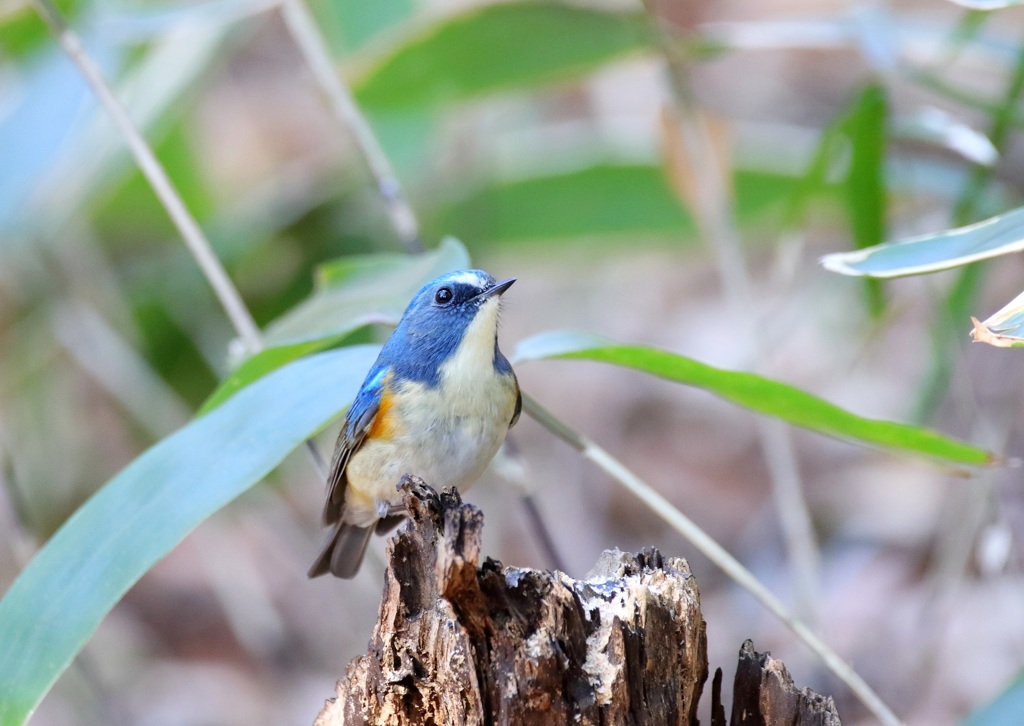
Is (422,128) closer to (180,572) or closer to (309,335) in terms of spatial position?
(309,335)

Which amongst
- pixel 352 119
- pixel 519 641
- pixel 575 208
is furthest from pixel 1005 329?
pixel 575 208

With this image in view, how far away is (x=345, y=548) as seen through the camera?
3662 millimetres

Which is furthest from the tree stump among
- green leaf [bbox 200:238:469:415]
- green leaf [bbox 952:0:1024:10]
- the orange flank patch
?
green leaf [bbox 952:0:1024:10]

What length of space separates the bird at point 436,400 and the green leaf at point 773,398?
0.49 meters

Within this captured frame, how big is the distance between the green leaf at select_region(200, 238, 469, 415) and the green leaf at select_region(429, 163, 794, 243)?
2.29 metres

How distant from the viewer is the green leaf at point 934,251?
1.90 meters

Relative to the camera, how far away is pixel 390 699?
6.57ft

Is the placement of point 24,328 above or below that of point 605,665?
above

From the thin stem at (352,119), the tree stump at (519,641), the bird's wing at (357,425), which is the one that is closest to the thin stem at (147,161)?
the bird's wing at (357,425)

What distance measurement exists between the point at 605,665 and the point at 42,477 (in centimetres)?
523

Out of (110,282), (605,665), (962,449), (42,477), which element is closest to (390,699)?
(605,665)

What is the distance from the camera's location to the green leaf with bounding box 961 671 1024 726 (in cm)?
270

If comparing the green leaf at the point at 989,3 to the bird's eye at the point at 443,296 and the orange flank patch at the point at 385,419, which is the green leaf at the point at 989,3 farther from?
the orange flank patch at the point at 385,419

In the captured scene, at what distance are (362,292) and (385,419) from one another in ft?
1.25
